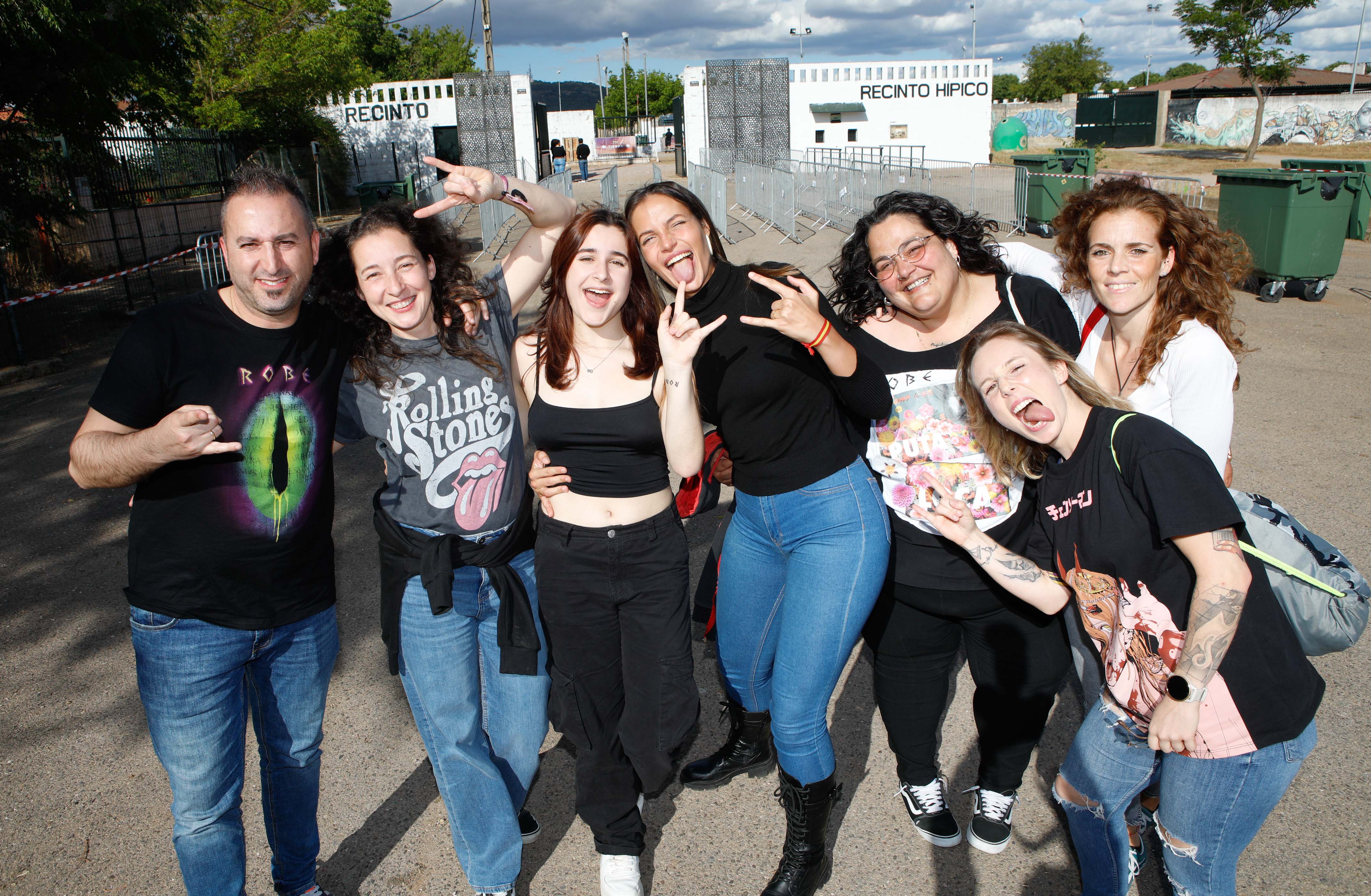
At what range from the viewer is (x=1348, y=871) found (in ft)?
8.41

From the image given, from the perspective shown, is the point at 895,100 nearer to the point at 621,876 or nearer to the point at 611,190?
the point at 611,190

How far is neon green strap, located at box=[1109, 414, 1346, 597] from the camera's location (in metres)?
1.96

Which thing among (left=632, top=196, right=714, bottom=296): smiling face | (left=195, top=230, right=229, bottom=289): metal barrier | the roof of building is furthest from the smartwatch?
the roof of building

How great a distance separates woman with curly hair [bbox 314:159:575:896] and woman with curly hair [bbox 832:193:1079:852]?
1170 mm

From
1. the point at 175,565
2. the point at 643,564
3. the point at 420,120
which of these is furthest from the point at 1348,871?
the point at 420,120

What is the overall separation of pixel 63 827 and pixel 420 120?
42023mm

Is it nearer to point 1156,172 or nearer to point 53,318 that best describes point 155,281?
point 53,318

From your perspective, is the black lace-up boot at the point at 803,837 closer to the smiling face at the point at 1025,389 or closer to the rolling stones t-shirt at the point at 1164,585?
the rolling stones t-shirt at the point at 1164,585

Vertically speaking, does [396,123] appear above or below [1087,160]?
above

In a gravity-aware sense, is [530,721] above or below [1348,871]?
above

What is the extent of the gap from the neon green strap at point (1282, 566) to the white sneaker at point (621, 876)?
73.6 inches

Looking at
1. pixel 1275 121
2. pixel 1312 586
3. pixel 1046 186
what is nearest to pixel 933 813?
pixel 1312 586

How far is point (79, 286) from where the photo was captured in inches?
390

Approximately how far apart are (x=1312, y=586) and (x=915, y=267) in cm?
131
